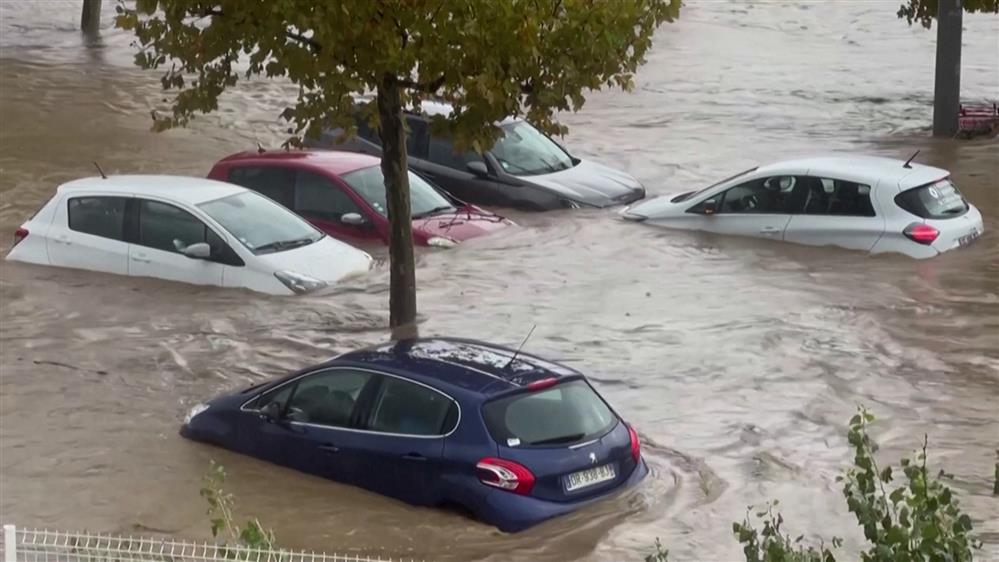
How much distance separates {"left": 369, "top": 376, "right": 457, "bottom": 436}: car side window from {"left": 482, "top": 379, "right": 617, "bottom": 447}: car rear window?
0.30 m

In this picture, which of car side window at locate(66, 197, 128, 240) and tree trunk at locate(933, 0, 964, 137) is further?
tree trunk at locate(933, 0, 964, 137)

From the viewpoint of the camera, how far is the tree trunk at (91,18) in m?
35.5

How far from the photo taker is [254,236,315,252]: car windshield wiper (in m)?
15.5

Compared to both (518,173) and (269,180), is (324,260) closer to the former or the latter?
(269,180)

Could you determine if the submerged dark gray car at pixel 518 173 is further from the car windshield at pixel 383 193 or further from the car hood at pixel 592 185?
the car windshield at pixel 383 193

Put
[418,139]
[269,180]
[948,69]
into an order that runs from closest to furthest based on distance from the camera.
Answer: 1. [269,180]
2. [418,139]
3. [948,69]

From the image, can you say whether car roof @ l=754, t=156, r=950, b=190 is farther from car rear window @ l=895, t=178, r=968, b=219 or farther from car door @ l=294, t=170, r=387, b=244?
car door @ l=294, t=170, r=387, b=244

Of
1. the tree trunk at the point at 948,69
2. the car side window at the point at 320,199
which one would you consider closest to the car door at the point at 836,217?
the car side window at the point at 320,199

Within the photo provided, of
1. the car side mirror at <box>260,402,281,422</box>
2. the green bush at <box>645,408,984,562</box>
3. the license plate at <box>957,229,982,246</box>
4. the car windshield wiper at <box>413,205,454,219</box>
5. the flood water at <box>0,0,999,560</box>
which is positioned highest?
the green bush at <box>645,408,984,562</box>

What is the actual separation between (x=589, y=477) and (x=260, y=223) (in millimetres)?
7094

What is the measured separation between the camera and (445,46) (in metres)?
11.9

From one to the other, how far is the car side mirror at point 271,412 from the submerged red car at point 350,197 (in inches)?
256

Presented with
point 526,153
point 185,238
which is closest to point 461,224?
point 526,153

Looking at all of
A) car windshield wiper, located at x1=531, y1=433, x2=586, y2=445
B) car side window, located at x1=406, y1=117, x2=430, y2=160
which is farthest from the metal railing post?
car side window, located at x1=406, y1=117, x2=430, y2=160
